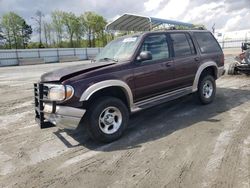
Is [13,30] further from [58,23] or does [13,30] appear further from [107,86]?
[107,86]

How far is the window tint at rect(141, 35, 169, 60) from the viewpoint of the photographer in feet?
16.6

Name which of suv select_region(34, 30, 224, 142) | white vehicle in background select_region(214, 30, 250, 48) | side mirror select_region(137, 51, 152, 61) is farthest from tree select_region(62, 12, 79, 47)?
side mirror select_region(137, 51, 152, 61)

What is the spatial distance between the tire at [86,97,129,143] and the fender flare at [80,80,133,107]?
22 cm

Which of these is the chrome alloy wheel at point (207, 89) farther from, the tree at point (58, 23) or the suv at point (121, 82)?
the tree at point (58, 23)

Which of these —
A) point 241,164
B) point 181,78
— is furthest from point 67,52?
point 241,164

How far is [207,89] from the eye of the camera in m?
6.56

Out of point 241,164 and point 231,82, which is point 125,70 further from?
point 231,82

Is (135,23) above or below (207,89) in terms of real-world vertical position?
above

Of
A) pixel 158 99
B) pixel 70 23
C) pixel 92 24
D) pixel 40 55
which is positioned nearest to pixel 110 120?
pixel 158 99

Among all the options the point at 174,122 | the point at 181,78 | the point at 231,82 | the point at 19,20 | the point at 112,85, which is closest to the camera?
the point at 112,85

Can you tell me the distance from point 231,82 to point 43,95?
7.85 m

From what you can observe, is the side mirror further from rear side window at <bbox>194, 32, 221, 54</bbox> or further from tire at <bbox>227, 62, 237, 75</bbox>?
tire at <bbox>227, 62, 237, 75</bbox>

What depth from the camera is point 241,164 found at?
3383mm

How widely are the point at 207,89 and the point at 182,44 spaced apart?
159 centimetres
